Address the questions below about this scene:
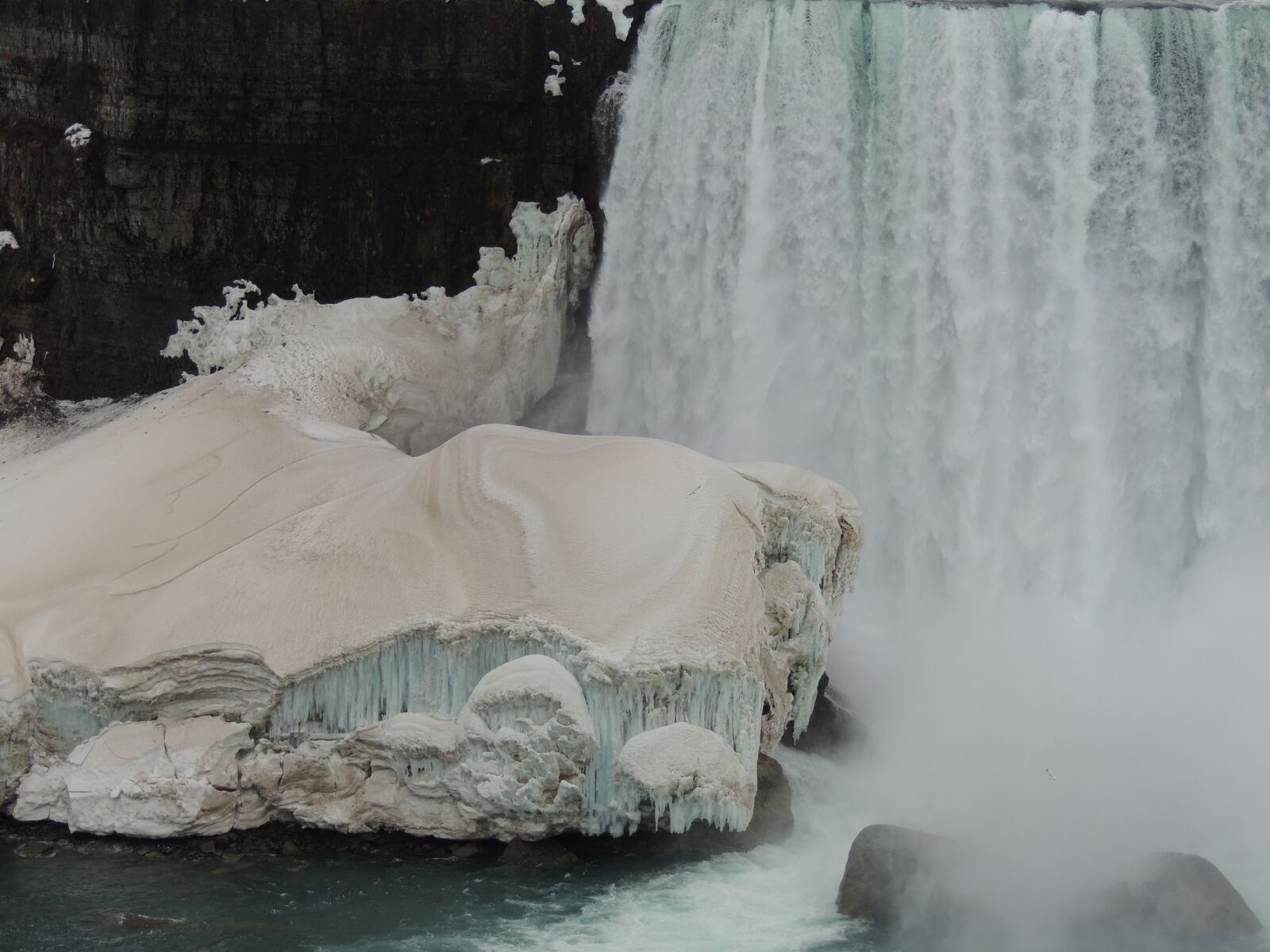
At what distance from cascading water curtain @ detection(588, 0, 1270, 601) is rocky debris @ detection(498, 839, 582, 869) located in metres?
6.63

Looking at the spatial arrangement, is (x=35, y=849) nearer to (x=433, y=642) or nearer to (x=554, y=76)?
(x=433, y=642)

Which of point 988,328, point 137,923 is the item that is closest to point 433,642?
point 137,923

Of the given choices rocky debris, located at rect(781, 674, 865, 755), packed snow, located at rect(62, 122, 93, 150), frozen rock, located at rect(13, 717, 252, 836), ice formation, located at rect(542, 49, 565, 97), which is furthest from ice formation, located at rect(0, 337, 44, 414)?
rocky debris, located at rect(781, 674, 865, 755)

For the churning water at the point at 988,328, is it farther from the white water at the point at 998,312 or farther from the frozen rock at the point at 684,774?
the frozen rock at the point at 684,774

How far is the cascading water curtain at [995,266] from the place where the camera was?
16.0 m

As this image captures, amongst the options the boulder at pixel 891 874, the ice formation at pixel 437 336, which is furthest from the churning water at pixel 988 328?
the boulder at pixel 891 874

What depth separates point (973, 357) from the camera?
16609 mm

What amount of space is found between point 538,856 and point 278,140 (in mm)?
10038

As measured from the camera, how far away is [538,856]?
11773mm

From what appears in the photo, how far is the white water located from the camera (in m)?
15.8

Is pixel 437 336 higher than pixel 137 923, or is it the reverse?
pixel 437 336

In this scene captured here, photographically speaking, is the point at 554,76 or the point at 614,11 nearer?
the point at 614,11

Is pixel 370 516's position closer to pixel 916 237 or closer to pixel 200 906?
pixel 200 906

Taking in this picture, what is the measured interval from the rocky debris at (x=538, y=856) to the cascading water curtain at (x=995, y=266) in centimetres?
663
